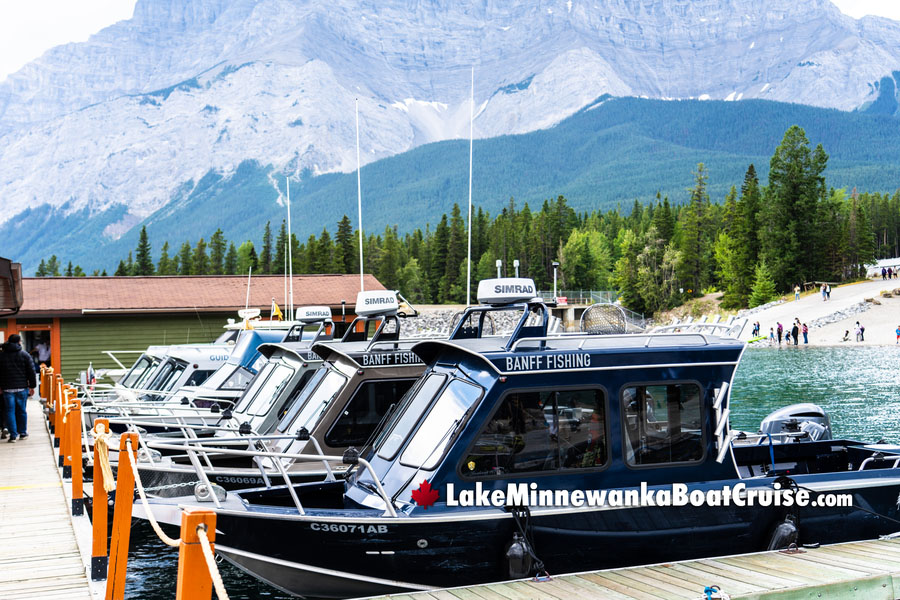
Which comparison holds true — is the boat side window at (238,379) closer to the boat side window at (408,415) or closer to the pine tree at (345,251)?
the boat side window at (408,415)

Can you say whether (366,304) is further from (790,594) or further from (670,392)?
→ (790,594)

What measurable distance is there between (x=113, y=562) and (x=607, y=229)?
7494 inches

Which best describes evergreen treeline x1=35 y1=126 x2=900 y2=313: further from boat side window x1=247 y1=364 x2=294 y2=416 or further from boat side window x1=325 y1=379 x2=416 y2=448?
boat side window x1=325 y1=379 x2=416 y2=448

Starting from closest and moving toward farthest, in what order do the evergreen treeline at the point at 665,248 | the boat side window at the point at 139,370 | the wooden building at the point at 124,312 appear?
the boat side window at the point at 139,370 → the wooden building at the point at 124,312 → the evergreen treeline at the point at 665,248

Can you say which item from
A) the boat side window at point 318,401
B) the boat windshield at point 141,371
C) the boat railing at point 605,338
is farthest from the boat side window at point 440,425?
the boat windshield at point 141,371

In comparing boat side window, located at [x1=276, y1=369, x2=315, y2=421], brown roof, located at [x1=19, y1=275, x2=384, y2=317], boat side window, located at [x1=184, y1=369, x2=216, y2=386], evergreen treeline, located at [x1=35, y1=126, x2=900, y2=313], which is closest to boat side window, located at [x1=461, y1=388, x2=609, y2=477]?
boat side window, located at [x1=276, y1=369, x2=315, y2=421]

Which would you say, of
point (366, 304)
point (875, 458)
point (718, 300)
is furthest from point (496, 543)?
point (718, 300)

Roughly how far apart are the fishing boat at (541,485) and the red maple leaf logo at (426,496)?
0.5 inches

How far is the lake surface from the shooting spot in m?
10.8

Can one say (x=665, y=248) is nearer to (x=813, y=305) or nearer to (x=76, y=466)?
(x=813, y=305)

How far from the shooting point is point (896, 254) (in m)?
184

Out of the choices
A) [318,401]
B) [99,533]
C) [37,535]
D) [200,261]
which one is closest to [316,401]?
[318,401]

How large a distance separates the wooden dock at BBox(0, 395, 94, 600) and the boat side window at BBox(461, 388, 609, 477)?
12.2 ft

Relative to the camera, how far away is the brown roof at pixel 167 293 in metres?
36.3
